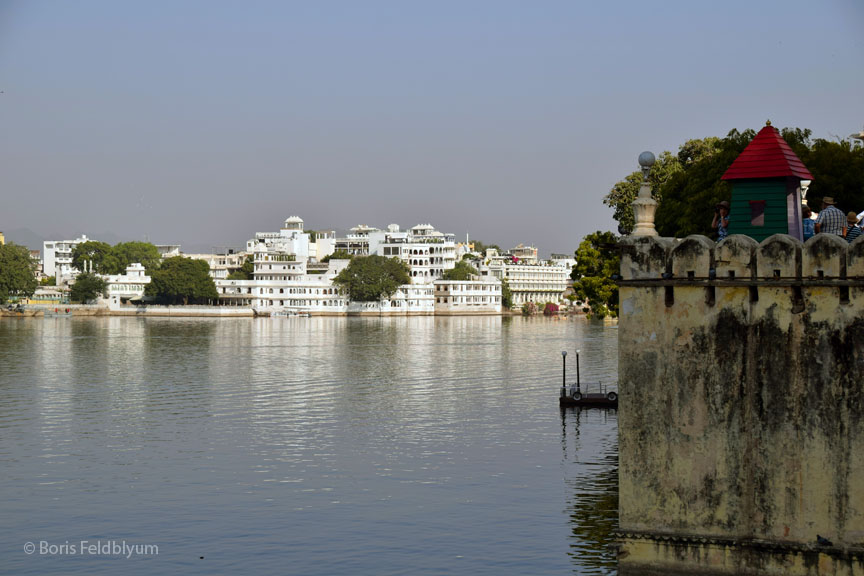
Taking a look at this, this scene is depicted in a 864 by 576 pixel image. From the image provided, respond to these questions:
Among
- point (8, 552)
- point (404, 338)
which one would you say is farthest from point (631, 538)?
point (404, 338)

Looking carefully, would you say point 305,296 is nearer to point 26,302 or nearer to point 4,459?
point 26,302

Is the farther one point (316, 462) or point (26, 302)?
point (26, 302)

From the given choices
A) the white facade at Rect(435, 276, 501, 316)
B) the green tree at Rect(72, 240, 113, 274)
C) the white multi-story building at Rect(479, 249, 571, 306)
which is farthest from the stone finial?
the green tree at Rect(72, 240, 113, 274)

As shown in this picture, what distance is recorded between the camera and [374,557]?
20562 mm

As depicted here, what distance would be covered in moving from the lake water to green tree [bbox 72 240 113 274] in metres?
138

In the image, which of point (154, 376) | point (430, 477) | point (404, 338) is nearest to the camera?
point (430, 477)

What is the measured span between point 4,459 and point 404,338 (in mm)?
67011

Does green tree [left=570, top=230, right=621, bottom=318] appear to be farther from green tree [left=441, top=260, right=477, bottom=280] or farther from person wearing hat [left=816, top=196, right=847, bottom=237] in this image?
green tree [left=441, top=260, right=477, bottom=280]

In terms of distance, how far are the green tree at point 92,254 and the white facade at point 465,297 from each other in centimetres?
6135

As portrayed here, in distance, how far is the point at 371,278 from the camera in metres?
158

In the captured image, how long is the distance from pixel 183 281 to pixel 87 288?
14432 millimetres

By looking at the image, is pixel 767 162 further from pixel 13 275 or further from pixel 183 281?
pixel 183 281

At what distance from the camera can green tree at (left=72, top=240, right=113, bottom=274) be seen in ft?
630

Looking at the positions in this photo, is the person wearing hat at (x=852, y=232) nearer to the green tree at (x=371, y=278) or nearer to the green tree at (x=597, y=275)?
the green tree at (x=597, y=275)
